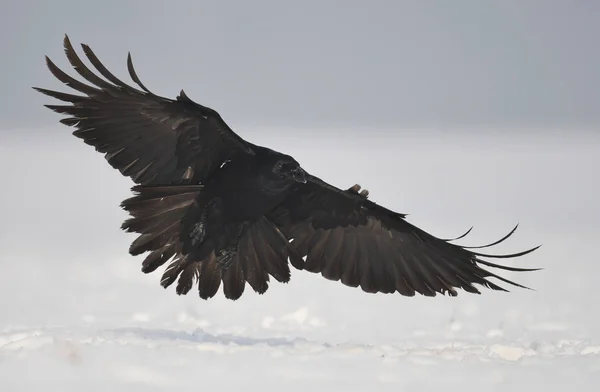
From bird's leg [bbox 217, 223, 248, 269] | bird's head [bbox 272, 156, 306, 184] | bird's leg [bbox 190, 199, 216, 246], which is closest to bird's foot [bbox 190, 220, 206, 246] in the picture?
bird's leg [bbox 190, 199, 216, 246]

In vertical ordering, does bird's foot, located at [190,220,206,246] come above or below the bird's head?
below

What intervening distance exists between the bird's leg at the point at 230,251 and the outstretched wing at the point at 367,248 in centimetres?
36

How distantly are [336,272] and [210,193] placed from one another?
937 millimetres

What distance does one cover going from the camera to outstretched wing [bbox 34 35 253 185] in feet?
11.9

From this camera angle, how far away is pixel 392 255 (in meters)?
4.45

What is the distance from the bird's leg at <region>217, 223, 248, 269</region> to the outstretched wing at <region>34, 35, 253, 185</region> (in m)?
0.30

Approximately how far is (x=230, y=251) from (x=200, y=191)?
0.35 meters

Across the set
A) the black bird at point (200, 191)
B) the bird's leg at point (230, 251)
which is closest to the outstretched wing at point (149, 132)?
the black bird at point (200, 191)

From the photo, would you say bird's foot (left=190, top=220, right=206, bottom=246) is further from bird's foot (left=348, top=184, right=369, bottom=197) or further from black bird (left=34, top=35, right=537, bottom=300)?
bird's foot (left=348, top=184, right=369, bottom=197)

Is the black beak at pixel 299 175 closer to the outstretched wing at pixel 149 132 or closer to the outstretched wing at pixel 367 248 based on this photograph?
the outstretched wing at pixel 149 132

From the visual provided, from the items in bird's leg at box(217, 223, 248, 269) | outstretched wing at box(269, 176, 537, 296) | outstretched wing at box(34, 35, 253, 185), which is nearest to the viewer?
outstretched wing at box(34, 35, 253, 185)

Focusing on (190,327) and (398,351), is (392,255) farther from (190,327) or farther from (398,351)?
(190,327)

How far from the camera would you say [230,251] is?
3.98 metres

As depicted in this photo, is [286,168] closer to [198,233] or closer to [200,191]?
[200,191]
